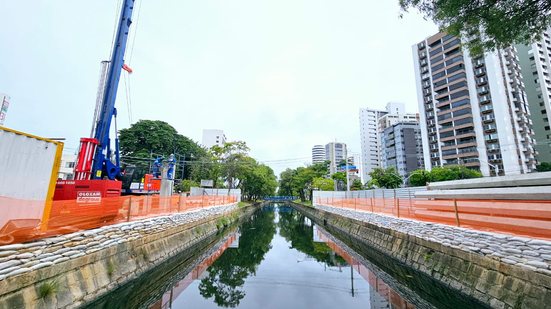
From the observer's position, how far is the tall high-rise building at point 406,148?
5831cm

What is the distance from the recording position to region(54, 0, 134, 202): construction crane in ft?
22.1

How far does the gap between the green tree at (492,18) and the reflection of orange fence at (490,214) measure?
4140 millimetres

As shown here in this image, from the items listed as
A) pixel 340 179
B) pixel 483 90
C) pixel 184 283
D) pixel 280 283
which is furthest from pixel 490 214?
pixel 483 90

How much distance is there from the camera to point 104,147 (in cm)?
819

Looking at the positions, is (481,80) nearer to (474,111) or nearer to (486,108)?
(486,108)

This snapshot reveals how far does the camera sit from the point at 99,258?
5.09m

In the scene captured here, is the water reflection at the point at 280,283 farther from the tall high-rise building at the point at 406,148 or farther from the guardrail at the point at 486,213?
the tall high-rise building at the point at 406,148

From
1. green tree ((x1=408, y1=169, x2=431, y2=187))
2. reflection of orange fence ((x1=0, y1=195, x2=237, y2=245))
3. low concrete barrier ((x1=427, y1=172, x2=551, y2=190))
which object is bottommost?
reflection of orange fence ((x1=0, y1=195, x2=237, y2=245))

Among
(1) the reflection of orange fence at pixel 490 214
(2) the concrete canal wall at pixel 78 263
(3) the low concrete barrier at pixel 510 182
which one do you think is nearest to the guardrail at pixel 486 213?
(1) the reflection of orange fence at pixel 490 214

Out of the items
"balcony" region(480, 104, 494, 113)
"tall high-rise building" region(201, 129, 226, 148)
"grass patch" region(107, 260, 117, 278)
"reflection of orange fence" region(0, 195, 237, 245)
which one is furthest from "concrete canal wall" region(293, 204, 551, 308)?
"tall high-rise building" region(201, 129, 226, 148)

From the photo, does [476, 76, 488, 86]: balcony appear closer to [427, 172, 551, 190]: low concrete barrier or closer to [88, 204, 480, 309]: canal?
[427, 172, 551, 190]: low concrete barrier

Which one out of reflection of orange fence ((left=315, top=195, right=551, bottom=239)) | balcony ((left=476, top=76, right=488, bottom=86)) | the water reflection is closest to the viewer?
reflection of orange fence ((left=315, top=195, right=551, bottom=239))

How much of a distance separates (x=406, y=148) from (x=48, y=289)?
67.1 m

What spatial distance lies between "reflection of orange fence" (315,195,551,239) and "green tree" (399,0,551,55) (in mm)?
4140
